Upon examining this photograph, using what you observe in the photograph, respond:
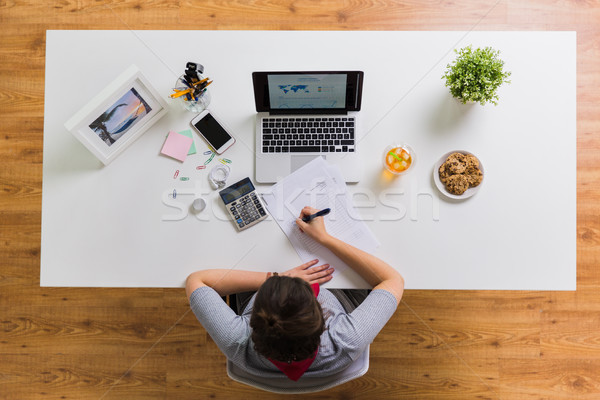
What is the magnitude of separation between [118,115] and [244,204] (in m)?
0.43

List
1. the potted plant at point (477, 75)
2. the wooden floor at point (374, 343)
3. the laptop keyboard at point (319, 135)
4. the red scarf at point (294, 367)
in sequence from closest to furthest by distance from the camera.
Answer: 1. the red scarf at point (294, 367)
2. the potted plant at point (477, 75)
3. the laptop keyboard at point (319, 135)
4. the wooden floor at point (374, 343)

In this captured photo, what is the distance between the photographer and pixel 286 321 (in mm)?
886

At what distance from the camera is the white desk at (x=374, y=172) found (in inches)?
46.8

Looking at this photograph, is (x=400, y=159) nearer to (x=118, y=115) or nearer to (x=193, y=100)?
(x=193, y=100)

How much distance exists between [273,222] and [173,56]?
0.60m

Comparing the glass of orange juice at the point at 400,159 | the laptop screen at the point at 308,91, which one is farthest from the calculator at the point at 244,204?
the glass of orange juice at the point at 400,159

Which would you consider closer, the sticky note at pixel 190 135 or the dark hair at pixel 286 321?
the dark hair at pixel 286 321

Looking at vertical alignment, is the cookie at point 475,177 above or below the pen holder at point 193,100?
below

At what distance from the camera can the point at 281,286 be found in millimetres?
918

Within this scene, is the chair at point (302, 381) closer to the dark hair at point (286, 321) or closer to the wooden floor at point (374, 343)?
the dark hair at point (286, 321)

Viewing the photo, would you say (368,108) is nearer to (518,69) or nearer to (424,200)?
(424,200)

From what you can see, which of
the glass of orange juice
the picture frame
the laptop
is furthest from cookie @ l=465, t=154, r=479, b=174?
the picture frame

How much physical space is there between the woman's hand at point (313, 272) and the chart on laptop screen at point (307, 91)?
18.4 inches

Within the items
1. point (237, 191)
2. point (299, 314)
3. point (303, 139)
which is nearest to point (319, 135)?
point (303, 139)
